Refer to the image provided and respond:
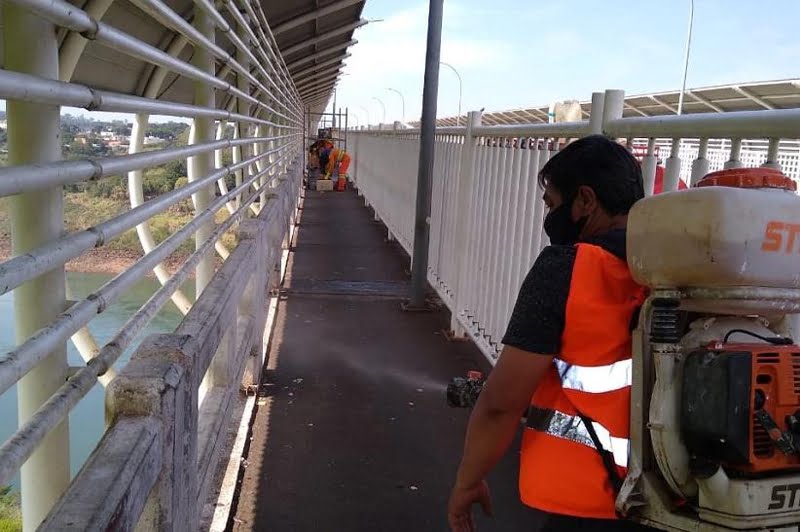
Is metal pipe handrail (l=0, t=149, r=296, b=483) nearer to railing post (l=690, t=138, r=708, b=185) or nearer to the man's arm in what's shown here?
the man's arm

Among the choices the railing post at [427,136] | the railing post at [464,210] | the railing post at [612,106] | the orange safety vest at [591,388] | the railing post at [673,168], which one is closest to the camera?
the orange safety vest at [591,388]

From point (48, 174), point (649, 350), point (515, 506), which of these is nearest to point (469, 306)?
point (515, 506)

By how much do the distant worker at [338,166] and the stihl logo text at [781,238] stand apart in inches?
812

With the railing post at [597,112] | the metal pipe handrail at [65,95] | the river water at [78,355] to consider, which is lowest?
the river water at [78,355]

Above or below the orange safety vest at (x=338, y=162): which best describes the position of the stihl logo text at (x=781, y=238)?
above

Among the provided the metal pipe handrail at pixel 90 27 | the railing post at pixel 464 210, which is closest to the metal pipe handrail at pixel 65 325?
the metal pipe handrail at pixel 90 27

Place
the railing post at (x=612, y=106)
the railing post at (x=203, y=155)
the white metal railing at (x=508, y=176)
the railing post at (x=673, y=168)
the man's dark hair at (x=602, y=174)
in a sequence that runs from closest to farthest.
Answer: the man's dark hair at (x=602, y=174) → the white metal railing at (x=508, y=176) → the railing post at (x=673, y=168) → the railing post at (x=612, y=106) → the railing post at (x=203, y=155)

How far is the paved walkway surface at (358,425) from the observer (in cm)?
375

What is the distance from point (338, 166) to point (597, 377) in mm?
21337

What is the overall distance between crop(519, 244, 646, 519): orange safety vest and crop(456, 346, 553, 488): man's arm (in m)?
0.08

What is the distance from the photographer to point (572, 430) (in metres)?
1.98

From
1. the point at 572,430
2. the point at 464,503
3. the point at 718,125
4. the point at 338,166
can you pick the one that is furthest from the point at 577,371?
the point at 338,166

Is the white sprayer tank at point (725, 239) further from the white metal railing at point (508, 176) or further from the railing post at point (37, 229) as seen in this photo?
the railing post at point (37, 229)

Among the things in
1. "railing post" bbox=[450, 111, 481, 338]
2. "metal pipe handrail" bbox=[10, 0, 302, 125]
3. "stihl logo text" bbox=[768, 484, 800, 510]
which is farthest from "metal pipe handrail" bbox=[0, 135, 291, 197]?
"railing post" bbox=[450, 111, 481, 338]
